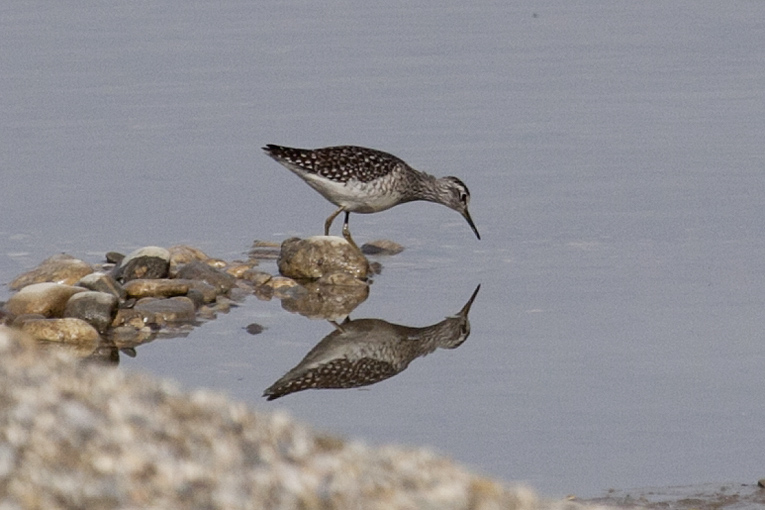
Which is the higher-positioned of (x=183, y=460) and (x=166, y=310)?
(x=183, y=460)

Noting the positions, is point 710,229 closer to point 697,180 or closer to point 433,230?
point 697,180

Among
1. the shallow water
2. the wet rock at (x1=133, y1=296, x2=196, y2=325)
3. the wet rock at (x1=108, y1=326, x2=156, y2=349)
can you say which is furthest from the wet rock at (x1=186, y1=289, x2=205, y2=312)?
the wet rock at (x1=108, y1=326, x2=156, y2=349)

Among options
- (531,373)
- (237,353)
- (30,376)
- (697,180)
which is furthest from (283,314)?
(30,376)

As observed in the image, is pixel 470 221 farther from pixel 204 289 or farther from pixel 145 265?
pixel 145 265

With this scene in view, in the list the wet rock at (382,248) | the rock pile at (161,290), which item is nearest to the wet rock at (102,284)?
the rock pile at (161,290)

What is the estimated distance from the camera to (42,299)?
32.7 feet

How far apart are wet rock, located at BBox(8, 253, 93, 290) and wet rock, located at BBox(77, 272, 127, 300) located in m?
0.26

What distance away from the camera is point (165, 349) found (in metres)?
9.66

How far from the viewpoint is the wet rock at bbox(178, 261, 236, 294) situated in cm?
1083

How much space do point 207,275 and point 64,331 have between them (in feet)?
5.01

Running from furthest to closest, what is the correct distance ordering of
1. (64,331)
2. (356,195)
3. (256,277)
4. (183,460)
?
(356,195)
(256,277)
(64,331)
(183,460)

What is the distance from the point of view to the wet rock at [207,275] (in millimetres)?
10828

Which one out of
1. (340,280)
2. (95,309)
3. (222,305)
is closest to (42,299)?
(95,309)

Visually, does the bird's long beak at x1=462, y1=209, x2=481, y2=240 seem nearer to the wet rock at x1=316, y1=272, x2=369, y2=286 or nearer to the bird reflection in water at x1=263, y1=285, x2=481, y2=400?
the wet rock at x1=316, y1=272, x2=369, y2=286
